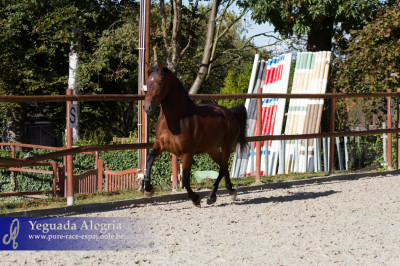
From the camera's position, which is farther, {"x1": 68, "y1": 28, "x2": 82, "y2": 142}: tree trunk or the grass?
{"x1": 68, "y1": 28, "x2": 82, "y2": 142}: tree trunk

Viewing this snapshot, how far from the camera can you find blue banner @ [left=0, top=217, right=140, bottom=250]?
5039mm

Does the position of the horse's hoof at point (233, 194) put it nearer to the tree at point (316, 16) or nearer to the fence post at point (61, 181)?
the fence post at point (61, 181)

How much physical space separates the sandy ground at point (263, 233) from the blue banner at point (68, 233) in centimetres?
15

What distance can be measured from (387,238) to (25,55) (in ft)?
67.4

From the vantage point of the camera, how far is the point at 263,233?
18.7 ft

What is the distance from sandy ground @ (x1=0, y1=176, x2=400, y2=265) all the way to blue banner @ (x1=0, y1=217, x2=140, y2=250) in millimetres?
151

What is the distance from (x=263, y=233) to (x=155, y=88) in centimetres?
207

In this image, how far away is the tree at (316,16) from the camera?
1463 cm

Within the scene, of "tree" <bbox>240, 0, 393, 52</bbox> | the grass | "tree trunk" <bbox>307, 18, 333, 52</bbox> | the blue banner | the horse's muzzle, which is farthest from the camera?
"tree trunk" <bbox>307, 18, 333, 52</bbox>

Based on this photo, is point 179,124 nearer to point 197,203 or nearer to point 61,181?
point 197,203

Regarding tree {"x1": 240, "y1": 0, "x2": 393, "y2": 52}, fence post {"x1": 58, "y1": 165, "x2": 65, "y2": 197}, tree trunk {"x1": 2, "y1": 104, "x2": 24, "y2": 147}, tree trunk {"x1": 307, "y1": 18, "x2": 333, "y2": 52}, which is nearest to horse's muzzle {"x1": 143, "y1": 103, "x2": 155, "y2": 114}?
fence post {"x1": 58, "y1": 165, "x2": 65, "y2": 197}

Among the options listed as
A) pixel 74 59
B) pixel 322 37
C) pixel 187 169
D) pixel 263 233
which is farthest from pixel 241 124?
pixel 74 59

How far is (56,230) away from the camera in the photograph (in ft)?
18.6

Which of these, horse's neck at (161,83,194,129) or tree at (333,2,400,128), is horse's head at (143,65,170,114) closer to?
horse's neck at (161,83,194,129)
